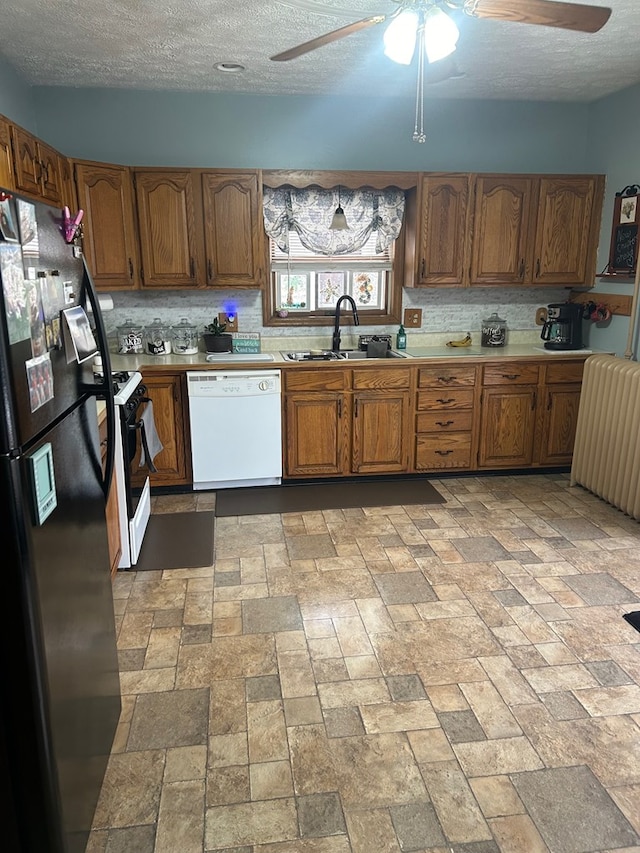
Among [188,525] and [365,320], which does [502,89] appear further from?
[188,525]

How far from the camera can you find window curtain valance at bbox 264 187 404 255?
4395 mm

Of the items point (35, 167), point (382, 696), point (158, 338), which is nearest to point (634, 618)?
point (382, 696)

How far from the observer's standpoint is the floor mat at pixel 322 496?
4004 millimetres

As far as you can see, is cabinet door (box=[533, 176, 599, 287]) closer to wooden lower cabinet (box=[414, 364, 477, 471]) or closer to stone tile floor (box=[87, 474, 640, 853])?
wooden lower cabinet (box=[414, 364, 477, 471])

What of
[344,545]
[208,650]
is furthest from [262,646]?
[344,545]

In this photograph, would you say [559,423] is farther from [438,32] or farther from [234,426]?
[438,32]

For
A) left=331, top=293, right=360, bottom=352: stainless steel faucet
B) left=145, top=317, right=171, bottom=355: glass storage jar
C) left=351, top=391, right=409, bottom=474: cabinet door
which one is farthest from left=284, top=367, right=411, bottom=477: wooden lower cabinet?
left=145, top=317, right=171, bottom=355: glass storage jar

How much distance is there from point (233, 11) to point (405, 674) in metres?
2.98

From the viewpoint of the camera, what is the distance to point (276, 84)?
13.1ft

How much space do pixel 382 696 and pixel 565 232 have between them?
3656mm

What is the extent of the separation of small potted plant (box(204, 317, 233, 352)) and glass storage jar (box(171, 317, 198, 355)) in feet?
0.35

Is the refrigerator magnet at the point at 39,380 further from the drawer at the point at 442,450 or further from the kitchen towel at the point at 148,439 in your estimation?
the drawer at the point at 442,450

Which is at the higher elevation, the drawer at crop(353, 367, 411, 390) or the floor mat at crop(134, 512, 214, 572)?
the drawer at crop(353, 367, 411, 390)

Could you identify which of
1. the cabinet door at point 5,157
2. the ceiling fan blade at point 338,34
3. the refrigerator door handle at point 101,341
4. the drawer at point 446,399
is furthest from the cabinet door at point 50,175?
the drawer at point 446,399
